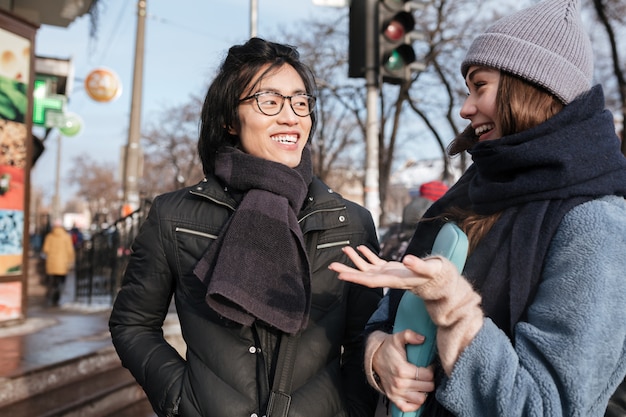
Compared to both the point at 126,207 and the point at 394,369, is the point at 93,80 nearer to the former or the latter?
the point at 126,207

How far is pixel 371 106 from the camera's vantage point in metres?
6.21

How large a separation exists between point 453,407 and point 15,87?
289 inches

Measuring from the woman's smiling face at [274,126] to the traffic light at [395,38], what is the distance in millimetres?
3669

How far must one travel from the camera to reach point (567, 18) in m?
1.51

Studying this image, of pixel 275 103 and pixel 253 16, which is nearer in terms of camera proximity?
pixel 275 103

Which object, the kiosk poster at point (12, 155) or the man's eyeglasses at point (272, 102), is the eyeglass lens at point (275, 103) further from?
the kiosk poster at point (12, 155)

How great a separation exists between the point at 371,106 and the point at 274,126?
14.0ft

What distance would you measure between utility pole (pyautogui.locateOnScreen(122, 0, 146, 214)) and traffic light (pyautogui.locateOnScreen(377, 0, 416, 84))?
7.70 metres

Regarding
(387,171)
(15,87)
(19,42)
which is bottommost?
(387,171)

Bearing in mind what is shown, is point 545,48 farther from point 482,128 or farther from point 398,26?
point 398,26

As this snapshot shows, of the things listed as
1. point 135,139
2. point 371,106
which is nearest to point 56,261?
point 135,139

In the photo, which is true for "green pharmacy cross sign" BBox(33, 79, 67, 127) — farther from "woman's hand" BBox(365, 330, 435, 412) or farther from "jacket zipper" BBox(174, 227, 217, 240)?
"woman's hand" BBox(365, 330, 435, 412)

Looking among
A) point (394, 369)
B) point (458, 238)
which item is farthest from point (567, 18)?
point (394, 369)

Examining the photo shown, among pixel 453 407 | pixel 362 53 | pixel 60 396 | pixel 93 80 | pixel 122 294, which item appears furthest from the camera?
pixel 93 80
